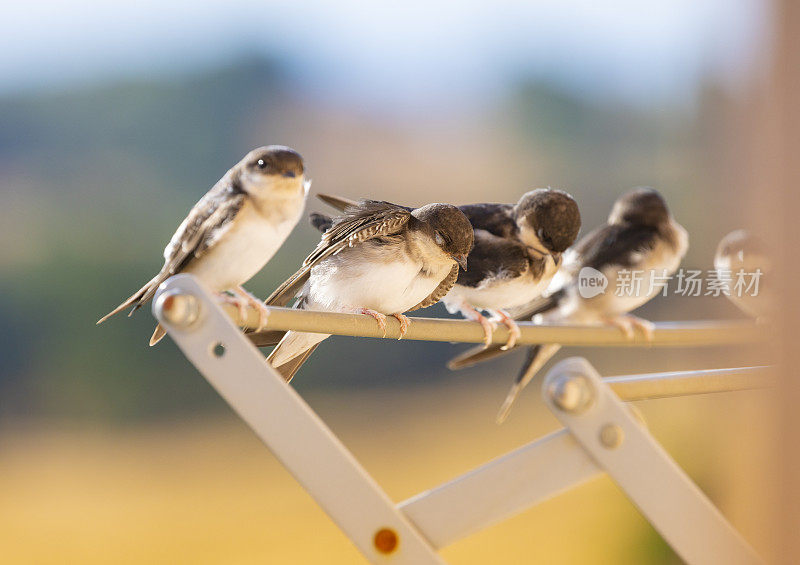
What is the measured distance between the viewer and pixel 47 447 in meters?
2.42

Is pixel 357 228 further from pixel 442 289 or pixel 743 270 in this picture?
pixel 743 270

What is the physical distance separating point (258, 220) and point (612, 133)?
1997 mm

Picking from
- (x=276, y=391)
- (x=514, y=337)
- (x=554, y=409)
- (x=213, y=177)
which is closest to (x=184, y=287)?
(x=276, y=391)

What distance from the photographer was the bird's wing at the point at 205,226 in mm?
830

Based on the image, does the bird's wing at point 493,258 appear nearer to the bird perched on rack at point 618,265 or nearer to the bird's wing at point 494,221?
the bird's wing at point 494,221

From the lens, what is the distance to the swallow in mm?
1160

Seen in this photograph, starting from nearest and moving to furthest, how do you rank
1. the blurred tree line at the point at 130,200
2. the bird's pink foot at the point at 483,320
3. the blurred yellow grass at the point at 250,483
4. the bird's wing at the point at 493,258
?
the bird's pink foot at the point at 483,320
the bird's wing at the point at 493,258
the blurred tree line at the point at 130,200
the blurred yellow grass at the point at 250,483

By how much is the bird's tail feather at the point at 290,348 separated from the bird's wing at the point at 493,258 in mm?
254

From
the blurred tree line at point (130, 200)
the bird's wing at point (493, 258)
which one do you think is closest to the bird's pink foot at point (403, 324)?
the bird's wing at point (493, 258)

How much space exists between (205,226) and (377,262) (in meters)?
0.18

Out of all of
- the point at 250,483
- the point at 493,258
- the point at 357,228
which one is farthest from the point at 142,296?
the point at 250,483

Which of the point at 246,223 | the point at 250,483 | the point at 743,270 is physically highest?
the point at 246,223

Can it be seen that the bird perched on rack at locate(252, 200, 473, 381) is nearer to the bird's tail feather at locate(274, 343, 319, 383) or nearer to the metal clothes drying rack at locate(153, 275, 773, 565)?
the bird's tail feather at locate(274, 343, 319, 383)

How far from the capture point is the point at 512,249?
1040 mm
